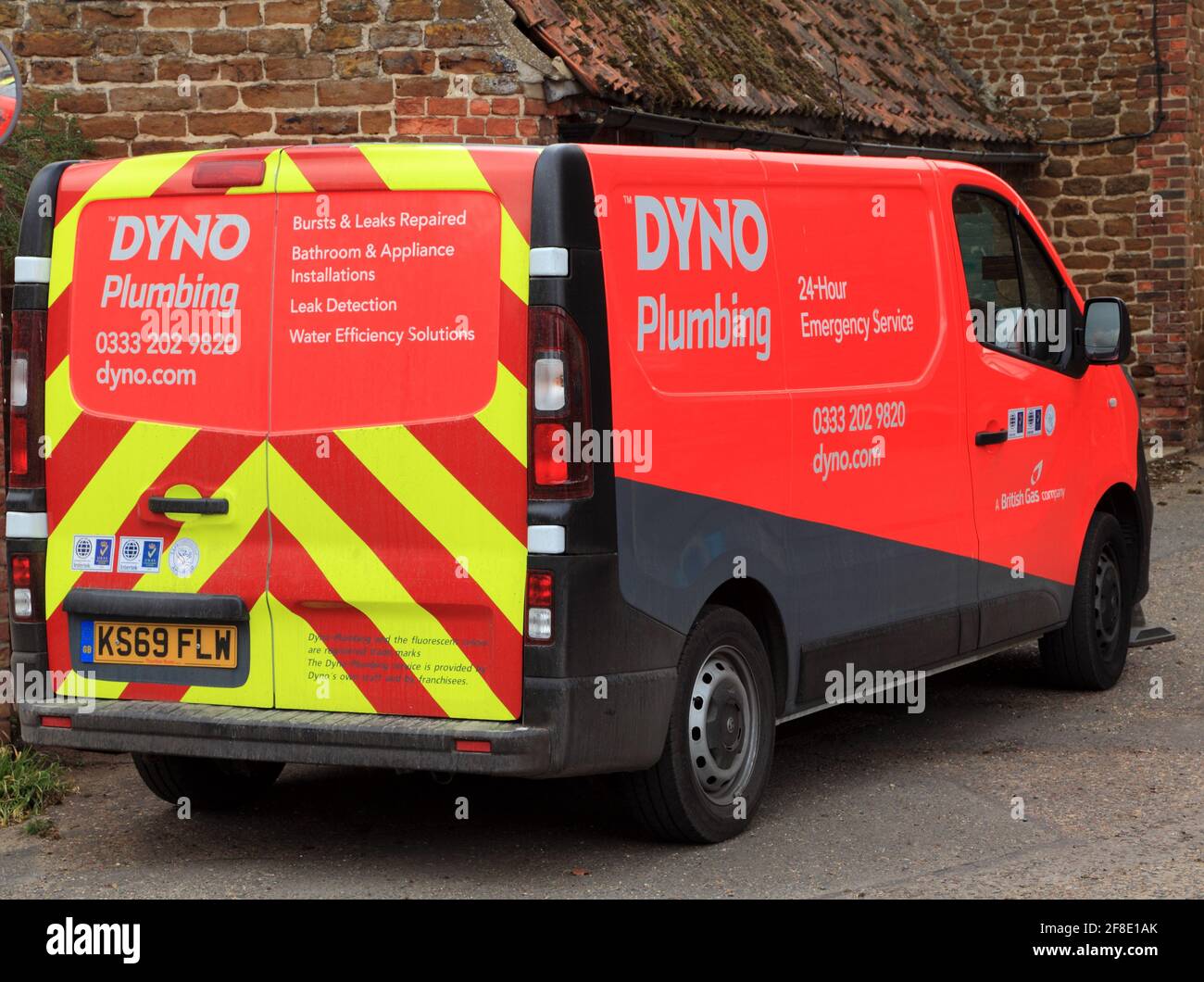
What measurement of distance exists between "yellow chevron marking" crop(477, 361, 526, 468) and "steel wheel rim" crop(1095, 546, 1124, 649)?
395 cm

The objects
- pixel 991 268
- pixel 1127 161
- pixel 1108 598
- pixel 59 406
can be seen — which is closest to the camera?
pixel 59 406

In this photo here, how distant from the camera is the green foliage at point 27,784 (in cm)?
704

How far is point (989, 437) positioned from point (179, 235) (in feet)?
10.6

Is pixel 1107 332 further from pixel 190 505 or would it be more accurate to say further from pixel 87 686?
pixel 87 686

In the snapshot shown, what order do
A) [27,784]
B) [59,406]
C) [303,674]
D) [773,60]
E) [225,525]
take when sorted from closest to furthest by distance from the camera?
[303,674]
[225,525]
[59,406]
[27,784]
[773,60]

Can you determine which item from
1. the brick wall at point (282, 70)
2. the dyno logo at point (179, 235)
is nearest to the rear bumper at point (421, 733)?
the dyno logo at point (179, 235)

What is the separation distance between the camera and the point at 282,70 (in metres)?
11.8

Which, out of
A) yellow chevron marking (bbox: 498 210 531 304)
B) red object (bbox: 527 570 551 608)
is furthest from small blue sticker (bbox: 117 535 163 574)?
yellow chevron marking (bbox: 498 210 531 304)

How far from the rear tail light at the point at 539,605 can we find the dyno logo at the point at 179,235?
138cm

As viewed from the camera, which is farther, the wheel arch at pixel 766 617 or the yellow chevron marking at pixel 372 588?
the wheel arch at pixel 766 617

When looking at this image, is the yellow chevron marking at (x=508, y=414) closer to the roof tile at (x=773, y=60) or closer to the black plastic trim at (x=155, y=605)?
the black plastic trim at (x=155, y=605)

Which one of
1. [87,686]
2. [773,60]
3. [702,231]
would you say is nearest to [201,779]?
[87,686]

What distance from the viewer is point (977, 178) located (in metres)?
8.00

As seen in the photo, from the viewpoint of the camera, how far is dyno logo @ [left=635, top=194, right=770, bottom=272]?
238 inches
